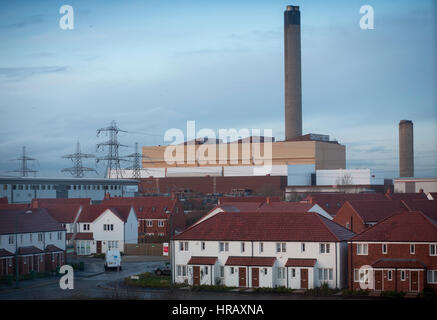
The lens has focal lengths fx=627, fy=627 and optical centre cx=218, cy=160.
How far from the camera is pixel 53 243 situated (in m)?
35.0

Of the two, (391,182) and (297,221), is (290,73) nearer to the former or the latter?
(391,182)

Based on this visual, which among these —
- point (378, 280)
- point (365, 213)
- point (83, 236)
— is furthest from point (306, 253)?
point (83, 236)

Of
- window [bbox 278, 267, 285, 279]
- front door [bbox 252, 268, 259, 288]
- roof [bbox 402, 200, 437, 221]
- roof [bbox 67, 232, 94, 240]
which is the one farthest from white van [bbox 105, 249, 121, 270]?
roof [bbox 402, 200, 437, 221]

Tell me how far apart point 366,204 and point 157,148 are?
230 feet

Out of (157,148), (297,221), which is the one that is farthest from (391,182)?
(297,221)

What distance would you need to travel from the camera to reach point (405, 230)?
2734 cm

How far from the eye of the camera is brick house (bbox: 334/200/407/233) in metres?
41.2

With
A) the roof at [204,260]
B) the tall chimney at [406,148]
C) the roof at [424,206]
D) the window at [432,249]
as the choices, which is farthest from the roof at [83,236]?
the tall chimney at [406,148]

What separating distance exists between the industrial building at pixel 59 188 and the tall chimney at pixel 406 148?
46.8m

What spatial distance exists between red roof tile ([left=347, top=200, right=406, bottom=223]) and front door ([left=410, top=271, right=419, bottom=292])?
15.3 m

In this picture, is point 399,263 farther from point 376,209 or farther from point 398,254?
point 376,209

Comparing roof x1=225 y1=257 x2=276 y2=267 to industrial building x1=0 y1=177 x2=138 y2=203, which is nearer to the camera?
roof x1=225 y1=257 x2=276 y2=267

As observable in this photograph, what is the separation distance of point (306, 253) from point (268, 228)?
89.7 inches

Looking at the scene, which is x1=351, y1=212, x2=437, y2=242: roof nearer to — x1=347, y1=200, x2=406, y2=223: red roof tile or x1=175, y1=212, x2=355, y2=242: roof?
x1=175, y1=212, x2=355, y2=242: roof
